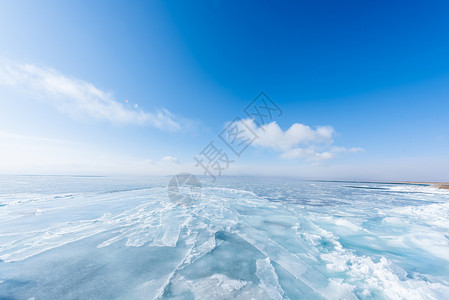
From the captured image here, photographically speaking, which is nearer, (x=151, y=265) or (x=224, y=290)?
(x=224, y=290)

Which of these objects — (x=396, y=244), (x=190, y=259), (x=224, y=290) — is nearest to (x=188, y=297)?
(x=224, y=290)

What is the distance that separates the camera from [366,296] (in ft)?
11.2

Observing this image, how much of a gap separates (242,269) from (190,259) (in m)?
1.58

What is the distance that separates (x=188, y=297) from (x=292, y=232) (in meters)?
5.68

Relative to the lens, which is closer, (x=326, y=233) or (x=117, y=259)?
(x=117, y=259)

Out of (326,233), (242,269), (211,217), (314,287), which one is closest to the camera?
(314,287)

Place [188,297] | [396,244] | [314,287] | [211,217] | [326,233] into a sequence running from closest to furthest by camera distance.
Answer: [188,297] < [314,287] < [396,244] < [326,233] < [211,217]

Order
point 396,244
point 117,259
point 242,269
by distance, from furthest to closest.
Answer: point 396,244 < point 117,259 < point 242,269

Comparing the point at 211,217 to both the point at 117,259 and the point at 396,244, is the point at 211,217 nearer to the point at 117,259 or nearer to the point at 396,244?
the point at 117,259

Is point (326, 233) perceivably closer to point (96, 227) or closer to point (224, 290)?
point (224, 290)

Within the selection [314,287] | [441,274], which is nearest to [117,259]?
[314,287]

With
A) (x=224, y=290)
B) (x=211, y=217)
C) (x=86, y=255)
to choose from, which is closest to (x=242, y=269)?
(x=224, y=290)

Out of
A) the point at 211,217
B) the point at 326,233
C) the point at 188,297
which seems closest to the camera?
the point at 188,297

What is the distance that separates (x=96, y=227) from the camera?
729 centimetres
